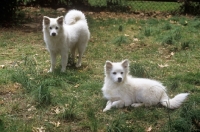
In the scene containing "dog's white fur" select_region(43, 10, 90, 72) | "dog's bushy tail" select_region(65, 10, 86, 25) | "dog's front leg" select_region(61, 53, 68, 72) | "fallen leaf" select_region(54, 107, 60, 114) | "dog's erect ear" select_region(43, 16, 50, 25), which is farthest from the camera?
"dog's bushy tail" select_region(65, 10, 86, 25)

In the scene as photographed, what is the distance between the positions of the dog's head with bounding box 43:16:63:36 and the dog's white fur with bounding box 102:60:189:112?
1660 mm

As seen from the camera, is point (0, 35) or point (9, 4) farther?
point (9, 4)

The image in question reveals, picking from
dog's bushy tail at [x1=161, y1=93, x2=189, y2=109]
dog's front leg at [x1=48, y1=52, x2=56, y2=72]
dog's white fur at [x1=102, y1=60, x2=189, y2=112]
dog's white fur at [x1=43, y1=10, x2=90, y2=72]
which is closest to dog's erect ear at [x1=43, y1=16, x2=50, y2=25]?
dog's white fur at [x1=43, y1=10, x2=90, y2=72]

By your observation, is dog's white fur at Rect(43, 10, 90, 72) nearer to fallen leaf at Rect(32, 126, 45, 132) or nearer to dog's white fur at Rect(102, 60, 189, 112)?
dog's white fur at Rect(102, 60, 189, 112)

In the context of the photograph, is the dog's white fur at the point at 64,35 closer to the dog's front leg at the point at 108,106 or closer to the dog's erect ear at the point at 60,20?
the dog's erect ear at the point at 60,20

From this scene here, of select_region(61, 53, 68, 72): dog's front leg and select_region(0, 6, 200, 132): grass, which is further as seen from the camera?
select_region(61, 53, 68, 72): dog's front leg

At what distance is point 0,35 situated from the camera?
31.0ft

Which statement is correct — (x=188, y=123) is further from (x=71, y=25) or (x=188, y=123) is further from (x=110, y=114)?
(x=71, y=25)

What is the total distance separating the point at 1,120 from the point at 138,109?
1.73 metres

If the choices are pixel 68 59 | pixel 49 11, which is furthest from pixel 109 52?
pixel 49 11

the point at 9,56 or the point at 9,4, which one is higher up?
the point at 9,4

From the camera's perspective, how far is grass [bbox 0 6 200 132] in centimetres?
441

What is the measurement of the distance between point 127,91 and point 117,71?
0.99 feet

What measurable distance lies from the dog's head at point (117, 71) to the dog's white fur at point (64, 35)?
165 cm
